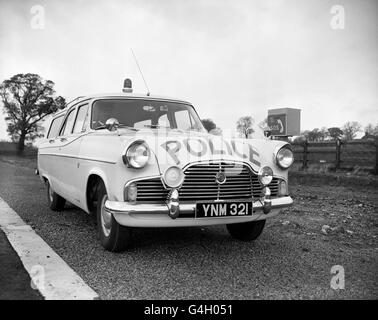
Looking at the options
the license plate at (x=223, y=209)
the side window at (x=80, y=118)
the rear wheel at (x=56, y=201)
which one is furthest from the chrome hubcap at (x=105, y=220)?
the rear wheel at (x=56, y=201)

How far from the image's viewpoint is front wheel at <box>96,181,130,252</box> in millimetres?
3436

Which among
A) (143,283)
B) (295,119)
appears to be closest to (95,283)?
(143,283)

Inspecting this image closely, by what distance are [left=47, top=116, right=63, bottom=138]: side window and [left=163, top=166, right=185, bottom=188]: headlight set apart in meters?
3.39

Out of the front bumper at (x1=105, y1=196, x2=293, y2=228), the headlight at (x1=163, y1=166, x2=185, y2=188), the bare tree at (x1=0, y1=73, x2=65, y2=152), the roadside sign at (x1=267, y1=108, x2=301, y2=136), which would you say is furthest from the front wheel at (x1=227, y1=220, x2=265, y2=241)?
the bare tree at (x1=0, y1=73, x2=65, y2=152)

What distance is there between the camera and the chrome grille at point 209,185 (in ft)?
10.4

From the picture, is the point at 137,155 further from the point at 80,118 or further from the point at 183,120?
the point at 80,118

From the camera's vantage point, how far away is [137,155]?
313 centimetres

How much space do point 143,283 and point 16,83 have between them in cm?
5068

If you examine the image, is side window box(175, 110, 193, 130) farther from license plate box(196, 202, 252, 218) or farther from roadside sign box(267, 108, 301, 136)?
roadside sign box(267, 108, 301, 136)

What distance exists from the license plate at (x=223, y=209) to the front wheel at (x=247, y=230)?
0.68m

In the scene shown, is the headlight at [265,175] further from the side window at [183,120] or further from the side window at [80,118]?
the side window at [80,118]

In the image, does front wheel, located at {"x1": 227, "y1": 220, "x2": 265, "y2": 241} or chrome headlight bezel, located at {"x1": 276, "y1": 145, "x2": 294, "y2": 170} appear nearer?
chrome headlight bezel, located at {"x1": 276, "y1": 145, "x2": 294, "y2": 170}

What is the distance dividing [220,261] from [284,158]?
120cm

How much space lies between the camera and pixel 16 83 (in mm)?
47531
